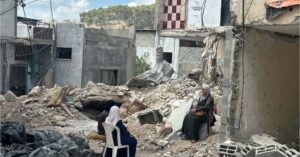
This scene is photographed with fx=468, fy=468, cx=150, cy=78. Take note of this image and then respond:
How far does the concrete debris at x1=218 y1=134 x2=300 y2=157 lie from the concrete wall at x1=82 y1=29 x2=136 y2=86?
15.8 meters

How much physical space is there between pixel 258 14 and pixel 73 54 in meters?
16.2

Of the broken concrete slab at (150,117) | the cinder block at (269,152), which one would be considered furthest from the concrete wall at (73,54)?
the cinder block at (269,152)

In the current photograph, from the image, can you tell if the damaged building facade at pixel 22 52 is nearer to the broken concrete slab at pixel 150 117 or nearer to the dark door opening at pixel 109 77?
the dark door opening at pixel 109 77

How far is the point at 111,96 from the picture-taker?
14.3 metres

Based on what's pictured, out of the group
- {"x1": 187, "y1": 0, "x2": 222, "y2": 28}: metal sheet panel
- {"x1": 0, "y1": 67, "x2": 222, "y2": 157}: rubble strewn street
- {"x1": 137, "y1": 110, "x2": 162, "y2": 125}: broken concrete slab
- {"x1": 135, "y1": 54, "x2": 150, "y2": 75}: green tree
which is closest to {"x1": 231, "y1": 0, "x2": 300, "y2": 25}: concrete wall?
{"x1": 0, "y1": 67, "x2": 222, "y2": 157}: rubble strewn street

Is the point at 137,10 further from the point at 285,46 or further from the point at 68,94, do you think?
the point at 285,46

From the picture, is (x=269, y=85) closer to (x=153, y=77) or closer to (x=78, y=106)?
(x=78, y=106)

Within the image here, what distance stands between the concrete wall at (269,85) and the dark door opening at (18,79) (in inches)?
586

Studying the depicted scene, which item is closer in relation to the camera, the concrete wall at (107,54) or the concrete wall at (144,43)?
the concrete wall at (107,54)

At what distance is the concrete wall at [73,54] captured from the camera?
72.3 feet

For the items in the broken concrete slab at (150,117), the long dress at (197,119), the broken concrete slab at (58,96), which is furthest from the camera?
the broken concrete slab at (58,96)

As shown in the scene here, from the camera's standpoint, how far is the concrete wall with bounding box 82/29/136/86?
73.7 ft

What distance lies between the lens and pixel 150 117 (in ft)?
37.2

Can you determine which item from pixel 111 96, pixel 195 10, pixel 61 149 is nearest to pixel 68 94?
pixel 111 96
